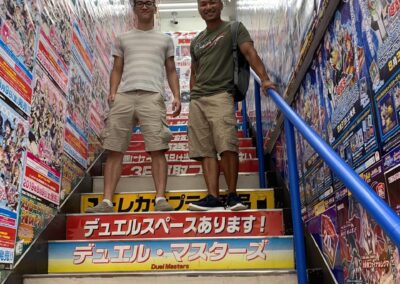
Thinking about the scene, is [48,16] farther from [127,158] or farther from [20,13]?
[127,158]

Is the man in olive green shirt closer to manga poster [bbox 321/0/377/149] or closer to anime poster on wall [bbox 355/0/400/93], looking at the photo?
manga poster [bbox 321/0/377/149]

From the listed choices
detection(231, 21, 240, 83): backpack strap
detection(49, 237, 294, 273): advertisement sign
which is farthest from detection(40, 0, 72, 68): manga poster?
detection(49, 237, 294, 273): advertisement sign

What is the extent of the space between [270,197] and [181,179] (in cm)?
63

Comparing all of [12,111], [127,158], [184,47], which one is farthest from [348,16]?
[184,47]

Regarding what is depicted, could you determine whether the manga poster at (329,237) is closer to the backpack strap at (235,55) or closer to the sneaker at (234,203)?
the sneaker at (234,203)

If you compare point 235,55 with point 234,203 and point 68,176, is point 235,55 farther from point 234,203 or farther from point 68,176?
point 68,176

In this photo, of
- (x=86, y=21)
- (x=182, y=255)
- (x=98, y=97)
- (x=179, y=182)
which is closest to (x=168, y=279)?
(x=182, y=255)

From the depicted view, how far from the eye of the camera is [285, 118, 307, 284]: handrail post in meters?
1.77

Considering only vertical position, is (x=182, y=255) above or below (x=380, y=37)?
below

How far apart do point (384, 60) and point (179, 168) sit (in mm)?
2307

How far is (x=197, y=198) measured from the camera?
9.14 feet

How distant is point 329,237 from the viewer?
1.84 meters

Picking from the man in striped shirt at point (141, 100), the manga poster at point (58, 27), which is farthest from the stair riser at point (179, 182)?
the manga poster at point (58, 27)

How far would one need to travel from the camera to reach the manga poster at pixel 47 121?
2.21 m
